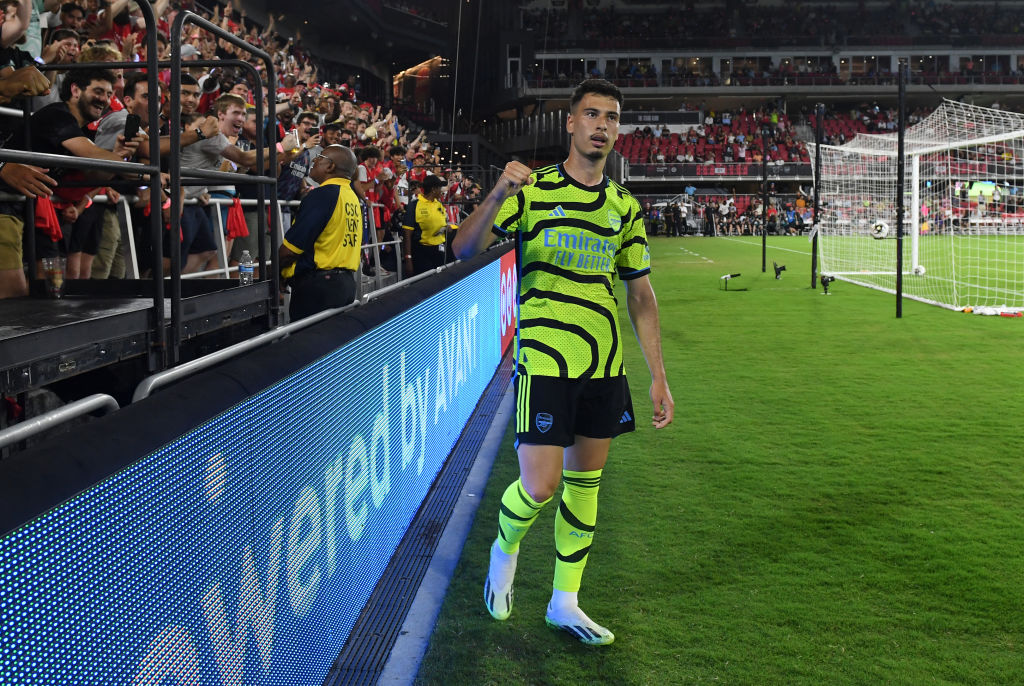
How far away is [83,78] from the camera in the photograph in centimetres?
476

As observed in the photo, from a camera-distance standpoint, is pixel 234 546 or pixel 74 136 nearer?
pixel 234 546

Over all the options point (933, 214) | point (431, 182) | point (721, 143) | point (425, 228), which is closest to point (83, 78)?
point (431, 182)

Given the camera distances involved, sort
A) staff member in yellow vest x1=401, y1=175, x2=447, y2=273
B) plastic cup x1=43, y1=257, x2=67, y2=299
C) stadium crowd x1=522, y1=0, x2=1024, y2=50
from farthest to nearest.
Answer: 1. stadium crowd x1=522, y1=0, x2=1024, y2=50
2. staff member in yellow vest x1=401, y1=175, x2=447, y2=273
3. plastic cup x1=43, y1=257, x2=67, y2=299

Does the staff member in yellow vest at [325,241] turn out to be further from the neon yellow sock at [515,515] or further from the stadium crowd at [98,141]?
the neon yellow sock at [515,515]

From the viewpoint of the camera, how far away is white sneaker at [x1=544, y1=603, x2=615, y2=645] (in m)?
3.55

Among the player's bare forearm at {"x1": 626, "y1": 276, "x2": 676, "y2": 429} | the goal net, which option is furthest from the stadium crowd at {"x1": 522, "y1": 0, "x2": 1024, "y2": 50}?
the player's bare forearm at {"x1": 626, "y1": 276, "x2": 676, "y2": 429}

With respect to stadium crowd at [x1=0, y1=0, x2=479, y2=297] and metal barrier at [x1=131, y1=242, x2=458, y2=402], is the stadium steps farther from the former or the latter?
stadium crowd at [x1=0, y1=0, x2=479, y2=297]

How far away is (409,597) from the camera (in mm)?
3971

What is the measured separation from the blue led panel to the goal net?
10667mm

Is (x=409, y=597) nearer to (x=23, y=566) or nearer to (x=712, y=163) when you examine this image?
(x=23, y=566)

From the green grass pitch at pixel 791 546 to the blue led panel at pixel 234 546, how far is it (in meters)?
0.52

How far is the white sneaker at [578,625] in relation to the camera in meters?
3.55

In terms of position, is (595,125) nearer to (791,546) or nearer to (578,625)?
(578,625)

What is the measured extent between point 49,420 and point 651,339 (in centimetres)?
246
